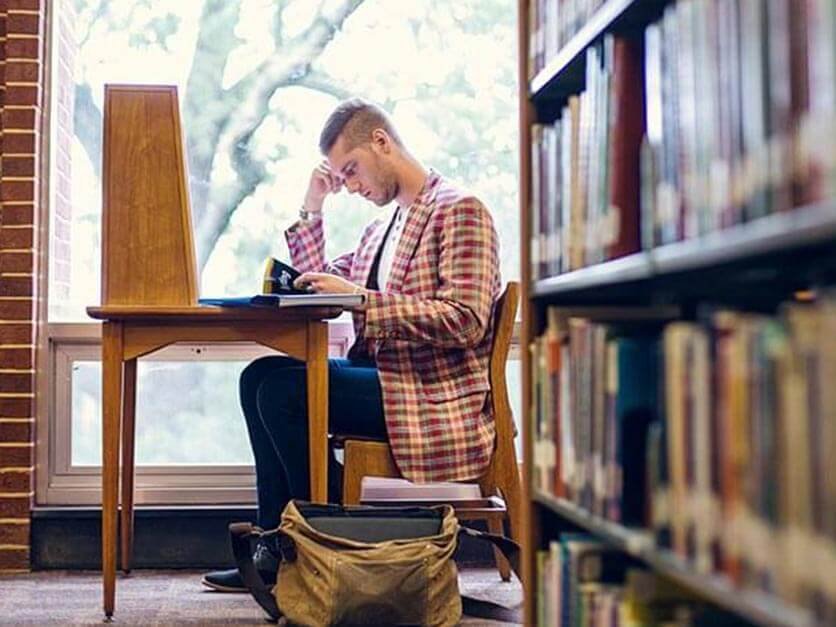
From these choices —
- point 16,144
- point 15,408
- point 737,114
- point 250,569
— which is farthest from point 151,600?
point 737,114

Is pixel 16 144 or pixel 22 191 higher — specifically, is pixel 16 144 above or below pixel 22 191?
above

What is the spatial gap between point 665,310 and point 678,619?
0.42 meters

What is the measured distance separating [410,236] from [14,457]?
1209 mm

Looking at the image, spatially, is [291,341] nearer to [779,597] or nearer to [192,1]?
[192,1]

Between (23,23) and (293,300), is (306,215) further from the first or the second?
(23,23)

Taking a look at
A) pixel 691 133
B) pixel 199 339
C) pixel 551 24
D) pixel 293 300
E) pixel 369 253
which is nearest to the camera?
pixel 691 133

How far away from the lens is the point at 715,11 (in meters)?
1.09

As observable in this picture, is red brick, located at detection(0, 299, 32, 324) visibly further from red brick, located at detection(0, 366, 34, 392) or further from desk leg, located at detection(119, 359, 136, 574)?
desk leg, located at detection(119, 359, 136, 574)

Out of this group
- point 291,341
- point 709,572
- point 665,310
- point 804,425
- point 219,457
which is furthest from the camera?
point 219,457

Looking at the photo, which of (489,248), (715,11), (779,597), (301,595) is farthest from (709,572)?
(489,248)

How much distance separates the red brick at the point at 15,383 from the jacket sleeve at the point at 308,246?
744mm

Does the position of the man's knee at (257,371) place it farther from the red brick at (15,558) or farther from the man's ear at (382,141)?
the red brick at (15,558)

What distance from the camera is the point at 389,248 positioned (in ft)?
9.42

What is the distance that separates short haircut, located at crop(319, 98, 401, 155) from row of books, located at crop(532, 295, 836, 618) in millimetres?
1413
